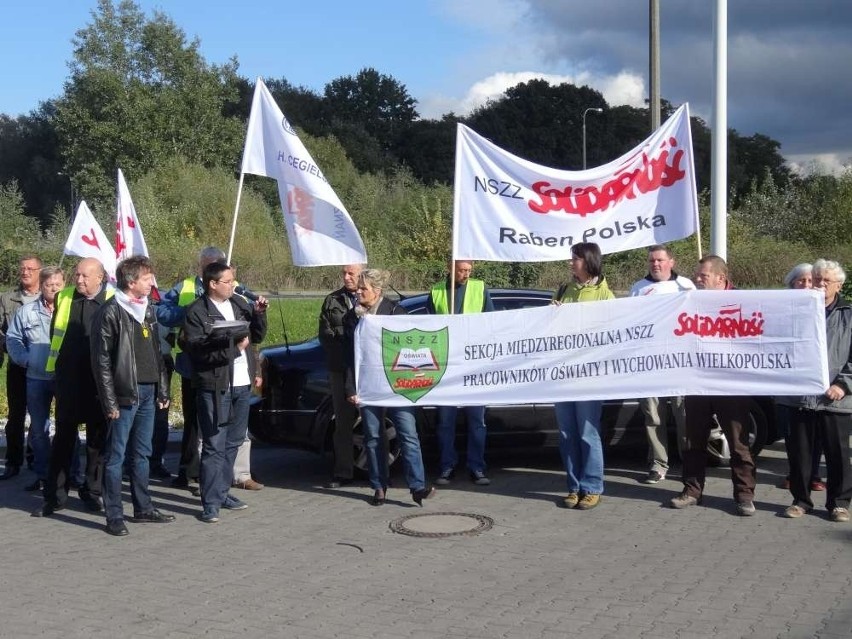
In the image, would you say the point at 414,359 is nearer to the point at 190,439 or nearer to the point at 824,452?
the point at 190,439

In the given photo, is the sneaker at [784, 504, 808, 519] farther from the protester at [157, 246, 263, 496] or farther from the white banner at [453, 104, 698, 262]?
the protester at [157, 246, 263, 496]

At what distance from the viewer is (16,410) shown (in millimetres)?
9258

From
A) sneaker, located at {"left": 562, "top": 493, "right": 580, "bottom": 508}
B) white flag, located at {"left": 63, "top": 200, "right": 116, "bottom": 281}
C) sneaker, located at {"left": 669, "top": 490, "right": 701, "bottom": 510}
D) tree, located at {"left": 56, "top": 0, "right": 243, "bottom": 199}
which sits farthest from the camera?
tree, located at {"left": 56, "top": 0, "right": 243, "bottom": 199}

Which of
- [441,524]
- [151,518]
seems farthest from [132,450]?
[441,524]

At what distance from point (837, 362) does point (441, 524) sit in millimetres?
3001

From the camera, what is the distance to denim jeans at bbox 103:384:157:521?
7.33m

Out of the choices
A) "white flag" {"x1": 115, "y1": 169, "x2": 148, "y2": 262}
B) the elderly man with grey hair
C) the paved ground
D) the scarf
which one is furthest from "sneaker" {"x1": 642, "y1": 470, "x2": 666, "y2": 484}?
"white flag" {"x1": 115, "y1": 169, "x2": 148, "y2": 262}

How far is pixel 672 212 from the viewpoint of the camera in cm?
831

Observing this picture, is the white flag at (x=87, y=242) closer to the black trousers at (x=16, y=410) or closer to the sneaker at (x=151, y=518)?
the black trousers at (x=16, y=410)

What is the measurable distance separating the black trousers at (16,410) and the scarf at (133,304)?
7.14ft

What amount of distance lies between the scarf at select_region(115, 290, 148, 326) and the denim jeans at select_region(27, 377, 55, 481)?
1.66 metres

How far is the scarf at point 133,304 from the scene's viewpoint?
7367 millimetres

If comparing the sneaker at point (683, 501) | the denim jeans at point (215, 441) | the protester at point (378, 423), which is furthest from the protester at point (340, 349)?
the sneaker at point (683, 501)

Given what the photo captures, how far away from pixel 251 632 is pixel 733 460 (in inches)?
153
